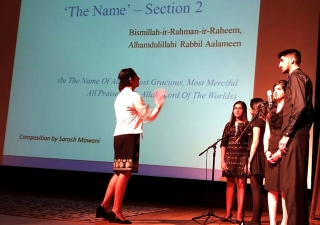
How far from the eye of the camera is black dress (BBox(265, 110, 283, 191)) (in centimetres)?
367

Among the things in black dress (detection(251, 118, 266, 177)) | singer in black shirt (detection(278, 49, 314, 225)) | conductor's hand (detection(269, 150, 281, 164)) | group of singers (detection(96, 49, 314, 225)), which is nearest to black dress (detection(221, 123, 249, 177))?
group of singers (detection(96, 49, 314, 225))

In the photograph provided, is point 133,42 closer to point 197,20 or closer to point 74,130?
point 197,20

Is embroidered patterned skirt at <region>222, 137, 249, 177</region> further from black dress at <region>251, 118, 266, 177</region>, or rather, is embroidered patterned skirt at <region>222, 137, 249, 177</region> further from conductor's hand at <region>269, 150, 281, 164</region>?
conductor's hand at <region>269, 150, 281, 164</region>

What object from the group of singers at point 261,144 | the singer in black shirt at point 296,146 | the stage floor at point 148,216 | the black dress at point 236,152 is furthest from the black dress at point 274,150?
the stage floor at point 148,216

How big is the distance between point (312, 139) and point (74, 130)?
3.08 metres

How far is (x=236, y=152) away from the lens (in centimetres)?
505

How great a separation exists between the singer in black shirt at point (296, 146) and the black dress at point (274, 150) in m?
0.20

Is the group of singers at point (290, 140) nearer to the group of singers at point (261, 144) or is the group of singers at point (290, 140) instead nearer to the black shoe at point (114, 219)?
the group of singers at point (261, 144)

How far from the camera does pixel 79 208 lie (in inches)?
223

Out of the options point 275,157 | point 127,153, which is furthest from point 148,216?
point 275,157

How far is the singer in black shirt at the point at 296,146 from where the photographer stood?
334 centimetres

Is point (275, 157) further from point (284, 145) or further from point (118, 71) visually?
A: point (118, 71)

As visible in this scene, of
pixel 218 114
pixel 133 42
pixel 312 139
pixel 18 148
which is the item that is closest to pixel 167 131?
pixel 218 114

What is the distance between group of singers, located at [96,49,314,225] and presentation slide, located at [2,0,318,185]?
1183 millimetres
